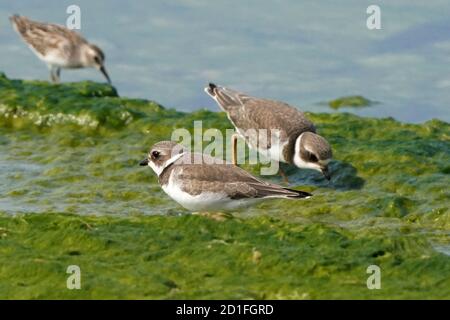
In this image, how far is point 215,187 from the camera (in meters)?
11.6

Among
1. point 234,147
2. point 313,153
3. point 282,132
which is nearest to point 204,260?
point 313,153

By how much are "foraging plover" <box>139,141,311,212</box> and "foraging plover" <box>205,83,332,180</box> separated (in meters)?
2.09

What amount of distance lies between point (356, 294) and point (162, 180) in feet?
14.3

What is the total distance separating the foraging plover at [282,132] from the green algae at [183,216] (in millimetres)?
558

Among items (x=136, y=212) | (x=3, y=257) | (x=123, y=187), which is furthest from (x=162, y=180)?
(x=3, y=257)

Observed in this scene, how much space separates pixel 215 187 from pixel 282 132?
9.06 feet

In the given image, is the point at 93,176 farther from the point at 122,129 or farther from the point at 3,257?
the point at 3,257

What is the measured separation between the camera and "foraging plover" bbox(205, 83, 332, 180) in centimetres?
1380

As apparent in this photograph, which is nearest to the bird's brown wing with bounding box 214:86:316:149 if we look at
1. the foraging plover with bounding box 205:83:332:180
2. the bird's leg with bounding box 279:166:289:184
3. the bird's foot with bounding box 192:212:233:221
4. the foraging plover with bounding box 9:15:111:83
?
the foraging plover with bounding box 205:83:332:180

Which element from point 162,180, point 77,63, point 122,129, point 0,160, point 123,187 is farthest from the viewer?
point 77,63

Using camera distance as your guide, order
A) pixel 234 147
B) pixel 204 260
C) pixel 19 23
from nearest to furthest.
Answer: pixel 204 260 < pixel 234 147 < pixel 19 23

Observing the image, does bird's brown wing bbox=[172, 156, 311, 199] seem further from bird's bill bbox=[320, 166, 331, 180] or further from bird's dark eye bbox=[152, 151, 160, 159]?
bird's bill bbox=[320, 166, 331, 180]

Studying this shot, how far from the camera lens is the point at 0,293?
8.59 meters

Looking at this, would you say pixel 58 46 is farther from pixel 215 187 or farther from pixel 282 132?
pixel 215 187
